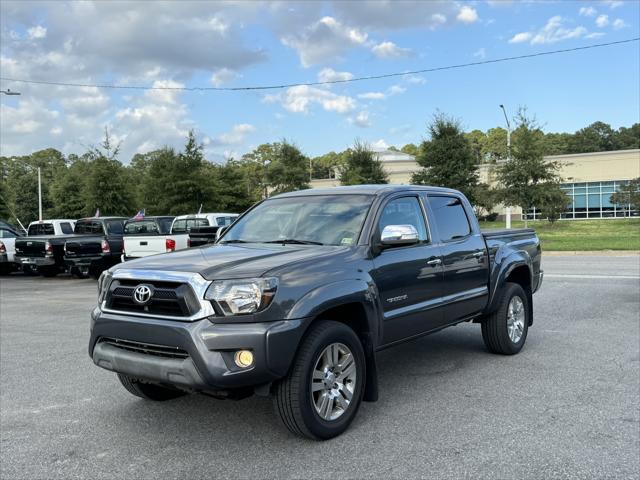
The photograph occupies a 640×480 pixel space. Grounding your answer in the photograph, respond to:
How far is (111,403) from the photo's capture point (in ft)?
16.7

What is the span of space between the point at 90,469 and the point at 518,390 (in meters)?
3.60

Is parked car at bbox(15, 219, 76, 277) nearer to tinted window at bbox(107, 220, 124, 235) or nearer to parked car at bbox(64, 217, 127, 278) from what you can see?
parked car at bbox(64, 217, 127, 278)

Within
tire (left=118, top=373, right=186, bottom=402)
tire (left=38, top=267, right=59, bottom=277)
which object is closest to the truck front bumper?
tire (left=118, top=373, right=186, bottom=402)

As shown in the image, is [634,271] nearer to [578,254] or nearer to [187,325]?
[578,254]

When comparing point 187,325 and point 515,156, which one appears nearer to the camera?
point 187,325

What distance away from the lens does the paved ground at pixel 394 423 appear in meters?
3.74

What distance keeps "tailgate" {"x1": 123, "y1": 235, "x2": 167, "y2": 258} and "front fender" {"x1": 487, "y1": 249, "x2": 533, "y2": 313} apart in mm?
10049

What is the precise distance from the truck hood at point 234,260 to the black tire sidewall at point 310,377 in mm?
572

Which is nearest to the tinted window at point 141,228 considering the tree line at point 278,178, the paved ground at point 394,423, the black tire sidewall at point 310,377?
the paved ground at point 394,423

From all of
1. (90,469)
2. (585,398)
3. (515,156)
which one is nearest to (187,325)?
(90,469)

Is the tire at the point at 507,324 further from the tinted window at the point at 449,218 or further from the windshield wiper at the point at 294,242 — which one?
the windshield wiper at the point at 294,242

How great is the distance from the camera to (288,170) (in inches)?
1619

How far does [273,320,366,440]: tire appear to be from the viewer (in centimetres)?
393

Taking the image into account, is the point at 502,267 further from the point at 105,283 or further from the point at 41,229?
the point at 41,229
